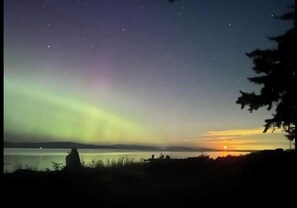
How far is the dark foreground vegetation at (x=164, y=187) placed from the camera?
42.4 feet

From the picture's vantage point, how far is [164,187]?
15875mm

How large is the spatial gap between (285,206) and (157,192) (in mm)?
4294

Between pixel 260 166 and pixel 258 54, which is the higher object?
pixel 258 54

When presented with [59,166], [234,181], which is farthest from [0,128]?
[59,166]

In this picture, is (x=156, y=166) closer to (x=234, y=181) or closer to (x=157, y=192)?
(x=234, y=181)

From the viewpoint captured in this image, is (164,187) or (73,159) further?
(73,159)

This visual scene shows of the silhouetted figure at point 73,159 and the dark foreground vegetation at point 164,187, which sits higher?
the silhouetted figure at point 73,159

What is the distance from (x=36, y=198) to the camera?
12852 mm

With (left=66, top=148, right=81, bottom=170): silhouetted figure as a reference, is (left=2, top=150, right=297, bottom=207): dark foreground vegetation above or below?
below

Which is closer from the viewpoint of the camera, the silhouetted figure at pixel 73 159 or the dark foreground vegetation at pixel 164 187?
the dark foreground vegetation at pixel 164 187

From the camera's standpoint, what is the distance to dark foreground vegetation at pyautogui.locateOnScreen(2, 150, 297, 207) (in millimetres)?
12922

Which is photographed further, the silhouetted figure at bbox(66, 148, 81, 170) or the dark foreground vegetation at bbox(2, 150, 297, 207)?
the silhouetted figure at bbox(66, 148, 81, 170)

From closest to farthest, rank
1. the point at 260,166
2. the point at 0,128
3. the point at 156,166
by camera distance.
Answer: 1. the point at 0,128
2. the point at 260,166
3. the point at 156,166

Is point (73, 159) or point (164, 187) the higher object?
point (73, 159)
